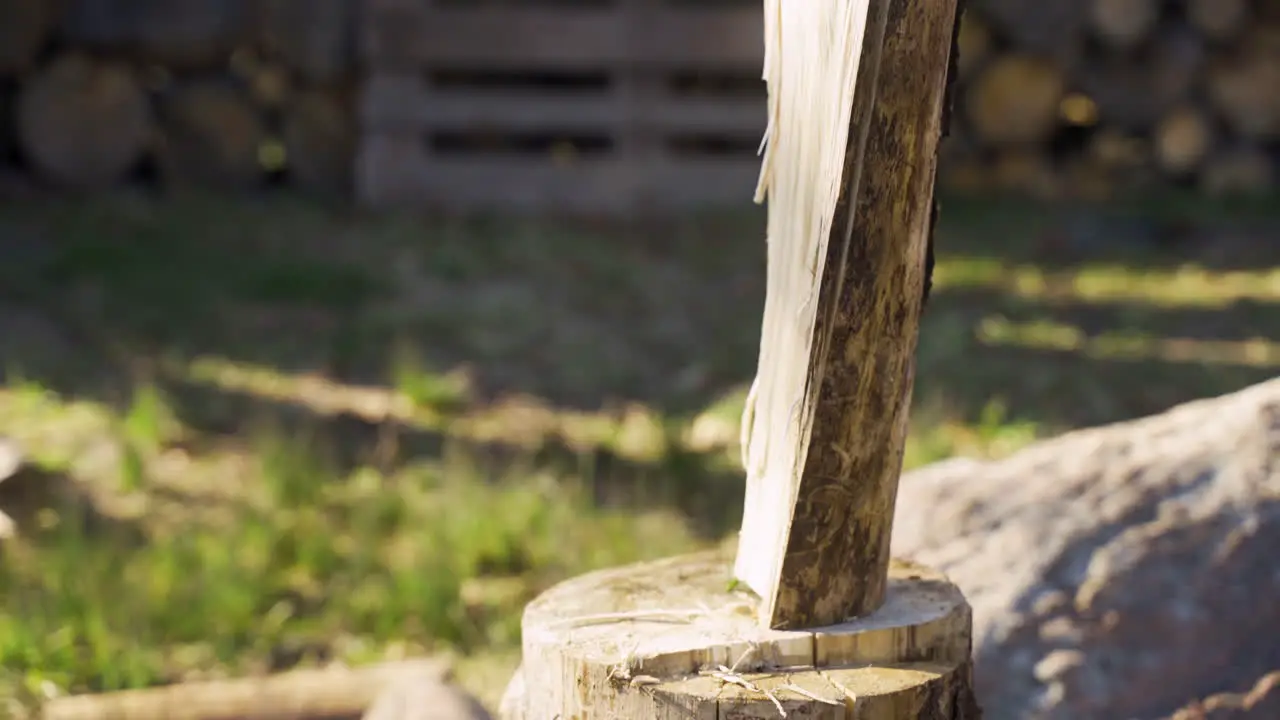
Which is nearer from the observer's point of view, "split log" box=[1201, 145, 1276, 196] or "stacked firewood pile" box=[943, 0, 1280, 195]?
"stacked firewood pile" box=[943, 0, 1280, 195]

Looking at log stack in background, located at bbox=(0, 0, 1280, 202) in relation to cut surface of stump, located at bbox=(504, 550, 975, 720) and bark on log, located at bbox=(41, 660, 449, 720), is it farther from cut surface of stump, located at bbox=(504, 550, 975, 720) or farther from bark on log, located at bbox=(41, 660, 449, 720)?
cut surface of stump, located at bbox=(504, 550, 975, 720)

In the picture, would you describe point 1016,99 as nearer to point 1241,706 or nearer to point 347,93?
point 347,93

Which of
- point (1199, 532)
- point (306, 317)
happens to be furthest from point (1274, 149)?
point (1199, 532)

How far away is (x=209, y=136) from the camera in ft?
22.9

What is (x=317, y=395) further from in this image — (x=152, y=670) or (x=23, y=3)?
(x=23, y=3)

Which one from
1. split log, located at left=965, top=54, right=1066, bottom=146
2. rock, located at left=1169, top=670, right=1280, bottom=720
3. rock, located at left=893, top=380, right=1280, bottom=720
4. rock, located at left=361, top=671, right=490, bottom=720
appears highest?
split log, located at left=965, top=54, right=1066, bottom=146

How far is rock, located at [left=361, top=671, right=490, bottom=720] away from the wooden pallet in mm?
4758

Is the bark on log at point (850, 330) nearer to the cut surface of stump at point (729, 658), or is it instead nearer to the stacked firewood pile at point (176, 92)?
the cut surface of stump at point (729, 658)

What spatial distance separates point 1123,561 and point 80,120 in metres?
5.95

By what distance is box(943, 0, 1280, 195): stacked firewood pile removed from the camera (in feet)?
22.1

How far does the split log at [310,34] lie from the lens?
272 inches

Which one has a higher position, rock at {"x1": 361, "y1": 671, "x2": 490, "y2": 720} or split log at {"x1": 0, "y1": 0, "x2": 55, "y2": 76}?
split log at {"x1": 0, "y1": 0, "x2": 55, "y2": 76}

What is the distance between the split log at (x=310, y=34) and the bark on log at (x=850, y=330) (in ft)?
18.7

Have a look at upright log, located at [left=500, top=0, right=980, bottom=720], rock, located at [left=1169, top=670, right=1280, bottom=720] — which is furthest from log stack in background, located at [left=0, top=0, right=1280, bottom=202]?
upright log, located at [left=500, top=0, right=980, bottom=720]
